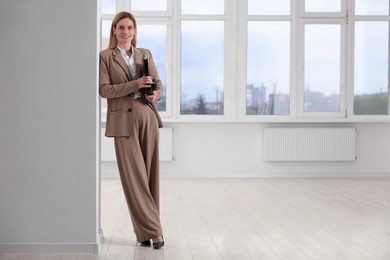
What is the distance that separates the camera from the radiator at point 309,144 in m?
8.30

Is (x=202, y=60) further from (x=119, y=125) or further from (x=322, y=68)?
(x=119, y=125)

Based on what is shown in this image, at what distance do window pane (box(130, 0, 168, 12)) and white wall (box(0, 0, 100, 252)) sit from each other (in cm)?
485

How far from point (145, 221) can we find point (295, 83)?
508 centimetres

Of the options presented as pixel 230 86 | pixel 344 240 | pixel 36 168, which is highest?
pixel 230 86

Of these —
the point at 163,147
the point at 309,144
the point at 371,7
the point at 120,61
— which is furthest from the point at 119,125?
the point at 371,7

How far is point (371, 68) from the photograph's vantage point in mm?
8758

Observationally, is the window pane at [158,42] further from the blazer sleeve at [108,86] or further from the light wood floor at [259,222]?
the blazer sleeve at [108,86]

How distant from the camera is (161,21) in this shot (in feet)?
27.3

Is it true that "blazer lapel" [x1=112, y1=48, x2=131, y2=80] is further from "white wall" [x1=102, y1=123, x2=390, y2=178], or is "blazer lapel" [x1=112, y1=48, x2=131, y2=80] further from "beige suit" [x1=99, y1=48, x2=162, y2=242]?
"white wall" [x1=102, y1=123, x2=390, y2=178]

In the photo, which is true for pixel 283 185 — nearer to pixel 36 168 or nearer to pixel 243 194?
pixel 243 194

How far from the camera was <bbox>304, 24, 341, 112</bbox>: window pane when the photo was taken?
8570 mm

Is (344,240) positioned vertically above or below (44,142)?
below

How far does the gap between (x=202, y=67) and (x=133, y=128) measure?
15.8 feet

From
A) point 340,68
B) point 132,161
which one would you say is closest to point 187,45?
point 340,68
